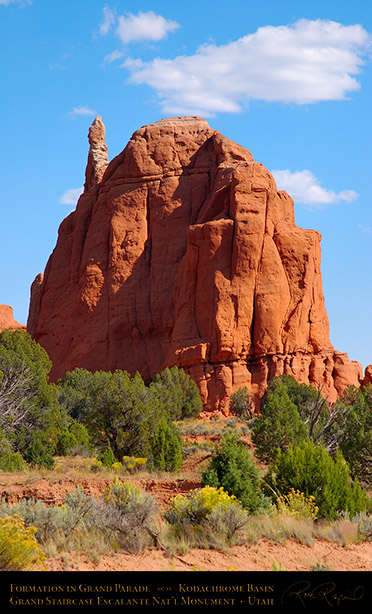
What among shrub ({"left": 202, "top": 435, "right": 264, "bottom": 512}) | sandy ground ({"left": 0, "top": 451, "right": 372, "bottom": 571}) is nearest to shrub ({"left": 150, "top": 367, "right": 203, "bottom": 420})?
shrub ({"left": 202, "top": 435, "right": 264, "bottom": 512})

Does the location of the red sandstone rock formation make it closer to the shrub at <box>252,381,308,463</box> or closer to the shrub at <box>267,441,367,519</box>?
the shrub at <box>252,381,308,463</box>

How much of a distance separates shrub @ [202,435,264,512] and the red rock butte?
34.3 metres

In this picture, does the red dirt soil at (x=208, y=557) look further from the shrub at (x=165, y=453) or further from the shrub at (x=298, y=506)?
the shrub at (x=165, y=453)

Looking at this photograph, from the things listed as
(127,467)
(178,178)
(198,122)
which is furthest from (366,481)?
(198,122)

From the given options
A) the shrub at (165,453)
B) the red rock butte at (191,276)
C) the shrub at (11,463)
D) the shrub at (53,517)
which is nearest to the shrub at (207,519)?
the shrub at (53,517)

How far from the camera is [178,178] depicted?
6406cm

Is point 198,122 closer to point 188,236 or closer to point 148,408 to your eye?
point 188,236

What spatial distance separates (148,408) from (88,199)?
137 feet

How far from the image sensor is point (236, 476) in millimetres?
16172

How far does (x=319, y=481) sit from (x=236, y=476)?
6.31ft

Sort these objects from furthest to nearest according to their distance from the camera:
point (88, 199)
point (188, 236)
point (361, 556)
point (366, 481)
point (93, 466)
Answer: point (88, 199)
point (188, 236)
point (366, 481)
point (93, 466)
point (361, 556)

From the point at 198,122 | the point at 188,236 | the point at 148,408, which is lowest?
the point at 148,408

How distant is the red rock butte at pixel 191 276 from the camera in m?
54.4

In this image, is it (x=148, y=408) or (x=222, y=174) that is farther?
(x=222, y=174)
